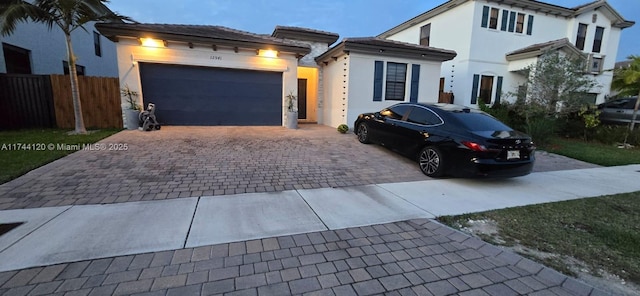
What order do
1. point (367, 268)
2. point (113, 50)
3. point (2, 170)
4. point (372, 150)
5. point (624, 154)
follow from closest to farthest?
point (367, 268)
point (2, 170)
point (372, 150)
point (624, 154)
point (113, 50)

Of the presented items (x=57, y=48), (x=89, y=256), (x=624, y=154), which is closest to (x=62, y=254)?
(x=89, y=256)

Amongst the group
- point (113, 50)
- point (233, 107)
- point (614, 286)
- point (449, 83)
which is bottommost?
point (614, 286)

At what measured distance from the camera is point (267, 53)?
35.5ft

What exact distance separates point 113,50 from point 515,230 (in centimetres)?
2365

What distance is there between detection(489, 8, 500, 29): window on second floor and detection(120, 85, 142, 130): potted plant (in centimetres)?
1823

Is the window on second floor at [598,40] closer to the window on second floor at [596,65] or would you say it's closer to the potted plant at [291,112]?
the window on second floor at [596,65]

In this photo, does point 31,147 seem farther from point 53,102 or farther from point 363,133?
point 363,133

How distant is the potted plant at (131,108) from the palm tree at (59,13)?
1.25 metres

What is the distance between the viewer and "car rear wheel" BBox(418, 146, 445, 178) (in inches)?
208

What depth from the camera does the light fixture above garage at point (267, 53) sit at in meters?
10.7

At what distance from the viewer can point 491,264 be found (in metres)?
2.55

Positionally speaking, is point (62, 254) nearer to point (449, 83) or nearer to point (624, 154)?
point (624, 154)

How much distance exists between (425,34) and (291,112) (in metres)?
12.9

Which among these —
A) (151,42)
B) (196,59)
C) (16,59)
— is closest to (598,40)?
(196,59)
